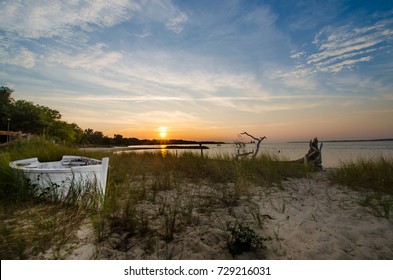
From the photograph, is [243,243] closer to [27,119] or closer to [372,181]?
[372,181]

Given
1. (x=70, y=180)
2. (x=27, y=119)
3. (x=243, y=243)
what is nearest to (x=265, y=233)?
(x=243, y=243)

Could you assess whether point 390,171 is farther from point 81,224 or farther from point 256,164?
point 81,224

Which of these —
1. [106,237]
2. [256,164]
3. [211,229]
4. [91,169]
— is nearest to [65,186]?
[91,169]

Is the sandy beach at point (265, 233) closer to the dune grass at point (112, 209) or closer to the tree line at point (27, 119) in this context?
the dune grass at point (112, 209)

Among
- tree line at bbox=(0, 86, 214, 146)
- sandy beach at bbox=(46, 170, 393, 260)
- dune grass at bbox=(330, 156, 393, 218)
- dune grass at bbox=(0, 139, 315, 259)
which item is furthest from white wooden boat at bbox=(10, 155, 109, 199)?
tree line at bbox=(0, 86, 214, 146)

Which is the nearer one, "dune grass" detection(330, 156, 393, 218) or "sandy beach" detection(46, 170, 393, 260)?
"sandy beach" detection(46, 170, 393, 260)

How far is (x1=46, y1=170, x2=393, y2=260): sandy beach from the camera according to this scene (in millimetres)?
3033

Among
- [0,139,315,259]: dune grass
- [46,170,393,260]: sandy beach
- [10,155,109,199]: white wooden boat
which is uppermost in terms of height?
[10,155,109,199]: white wooden boat

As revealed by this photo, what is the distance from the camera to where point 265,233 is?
3.58m

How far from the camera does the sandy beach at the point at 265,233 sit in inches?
119

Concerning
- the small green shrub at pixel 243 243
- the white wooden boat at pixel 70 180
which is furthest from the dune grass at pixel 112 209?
the small green shrub at pixel 243 243

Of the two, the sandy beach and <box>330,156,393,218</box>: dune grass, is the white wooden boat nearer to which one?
the sandy beach
